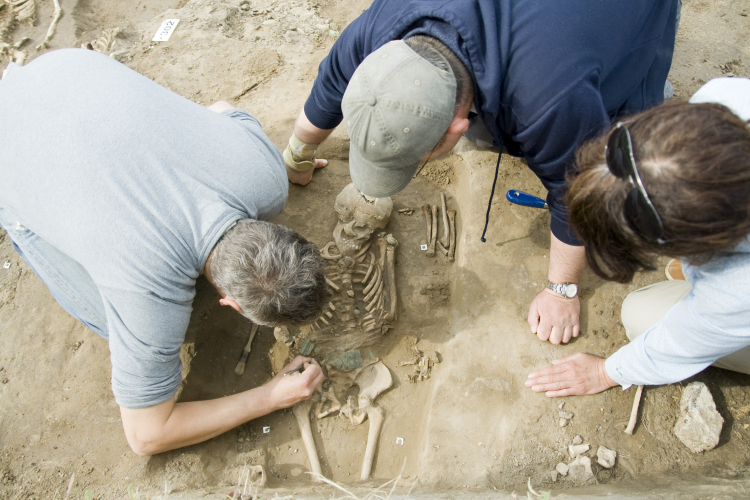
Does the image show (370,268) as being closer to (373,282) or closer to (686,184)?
(373,282)

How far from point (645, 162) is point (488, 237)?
2.08 m

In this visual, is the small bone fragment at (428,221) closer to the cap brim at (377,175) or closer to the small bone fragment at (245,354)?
the cap brim at (377,175)

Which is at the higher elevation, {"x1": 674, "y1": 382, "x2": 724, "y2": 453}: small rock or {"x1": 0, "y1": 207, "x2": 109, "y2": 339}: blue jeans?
{"x1": 0, "y1": 207, "x2": 109, "y2": 339}: blue jeans

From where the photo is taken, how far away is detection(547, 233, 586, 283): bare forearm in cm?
278

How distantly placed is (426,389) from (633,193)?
2.10 m

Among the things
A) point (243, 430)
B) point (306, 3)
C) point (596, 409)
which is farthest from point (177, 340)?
point (306, 3)

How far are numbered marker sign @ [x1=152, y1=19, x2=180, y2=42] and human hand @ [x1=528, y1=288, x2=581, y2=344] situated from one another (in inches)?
188

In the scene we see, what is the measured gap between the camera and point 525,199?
138 inches

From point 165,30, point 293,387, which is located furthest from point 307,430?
point 165,30

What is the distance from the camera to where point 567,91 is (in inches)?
78.7

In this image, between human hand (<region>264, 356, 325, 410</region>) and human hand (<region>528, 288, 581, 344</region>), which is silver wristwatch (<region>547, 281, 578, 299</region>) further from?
human hand (<region>264, 356, 325, 410</region>)

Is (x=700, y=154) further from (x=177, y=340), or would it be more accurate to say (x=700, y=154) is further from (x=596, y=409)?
(x=177, y=340)

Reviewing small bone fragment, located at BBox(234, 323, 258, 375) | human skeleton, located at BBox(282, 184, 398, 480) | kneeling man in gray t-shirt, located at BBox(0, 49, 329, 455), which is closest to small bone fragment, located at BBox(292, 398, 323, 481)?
human skeleton, located at BBox(282, 184, 398, 480)

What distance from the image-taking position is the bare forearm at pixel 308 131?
3.32m
